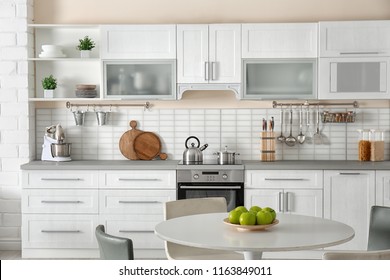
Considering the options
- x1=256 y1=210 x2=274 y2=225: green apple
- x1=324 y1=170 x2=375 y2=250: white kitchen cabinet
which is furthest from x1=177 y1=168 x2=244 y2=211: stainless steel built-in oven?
x1=256 y1=210 x2=274 y2=225: green apple

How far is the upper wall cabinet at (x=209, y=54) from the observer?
20.5ft

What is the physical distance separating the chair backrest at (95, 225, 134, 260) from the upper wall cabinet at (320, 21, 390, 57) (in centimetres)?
358

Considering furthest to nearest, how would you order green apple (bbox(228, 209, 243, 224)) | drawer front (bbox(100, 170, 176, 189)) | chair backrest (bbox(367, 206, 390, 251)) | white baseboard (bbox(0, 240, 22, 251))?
white baseboard (bbox(0, 240, 22, 251))
drawer front (bbox(100, 170, 176, 189))
chair backrest (bbox(367, 206, 390, 251))
green apple (bbox(228, 209, 243, 224))

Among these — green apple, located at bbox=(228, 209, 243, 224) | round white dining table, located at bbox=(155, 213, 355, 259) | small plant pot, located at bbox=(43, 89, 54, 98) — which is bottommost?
round white dining table, located at bbox=(155, 213, 355, 259)

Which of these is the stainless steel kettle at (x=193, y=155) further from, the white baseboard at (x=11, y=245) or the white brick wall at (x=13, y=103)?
the white baseboard at (x=11, y=245)

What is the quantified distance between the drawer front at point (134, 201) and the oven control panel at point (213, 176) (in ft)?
0.67

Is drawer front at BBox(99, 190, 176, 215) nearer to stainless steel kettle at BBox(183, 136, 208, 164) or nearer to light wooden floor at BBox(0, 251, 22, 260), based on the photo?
stainless steel kettle at BBox(183, 136, 208, 164)

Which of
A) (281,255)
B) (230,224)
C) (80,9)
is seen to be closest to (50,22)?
(80,9)

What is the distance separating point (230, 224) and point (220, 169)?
2304 millimetres

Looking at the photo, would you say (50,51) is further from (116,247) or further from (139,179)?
(116,247)

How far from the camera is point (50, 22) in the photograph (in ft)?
21.8

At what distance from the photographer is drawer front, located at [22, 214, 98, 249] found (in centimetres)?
614
